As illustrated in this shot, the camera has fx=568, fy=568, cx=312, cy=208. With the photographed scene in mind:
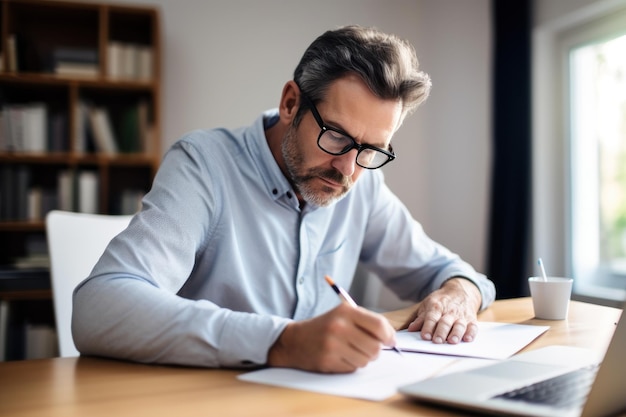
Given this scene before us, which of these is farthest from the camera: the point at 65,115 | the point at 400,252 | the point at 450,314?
the point at 65,115

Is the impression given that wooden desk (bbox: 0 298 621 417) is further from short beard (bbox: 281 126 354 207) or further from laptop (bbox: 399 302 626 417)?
short beard (bbox: 281 126 354 207)

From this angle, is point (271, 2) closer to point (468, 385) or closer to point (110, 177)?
point (110, 177)

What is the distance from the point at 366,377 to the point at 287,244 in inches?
25.4

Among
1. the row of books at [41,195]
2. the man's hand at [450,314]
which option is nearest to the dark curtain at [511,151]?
the man's hand at [450,314]

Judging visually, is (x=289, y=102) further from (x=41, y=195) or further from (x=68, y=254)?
(x=41, y=195)

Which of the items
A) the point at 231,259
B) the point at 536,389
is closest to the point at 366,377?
the point at 536,389

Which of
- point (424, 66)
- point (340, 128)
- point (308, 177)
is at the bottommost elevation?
point (308, 177)

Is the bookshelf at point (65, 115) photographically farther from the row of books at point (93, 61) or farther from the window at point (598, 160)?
the window at point (598, 160)

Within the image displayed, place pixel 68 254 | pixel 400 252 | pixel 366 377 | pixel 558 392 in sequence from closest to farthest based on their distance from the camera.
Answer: pixel 558 392
pixel 366 377
pixel 68 254
pixel 400 252

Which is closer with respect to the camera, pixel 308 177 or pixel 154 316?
pixel 154 316

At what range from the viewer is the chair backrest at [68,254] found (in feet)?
4.81

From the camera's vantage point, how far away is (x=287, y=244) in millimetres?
1377

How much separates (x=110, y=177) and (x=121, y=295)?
295 cm

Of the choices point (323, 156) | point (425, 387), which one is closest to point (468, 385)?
point (425, 387)
